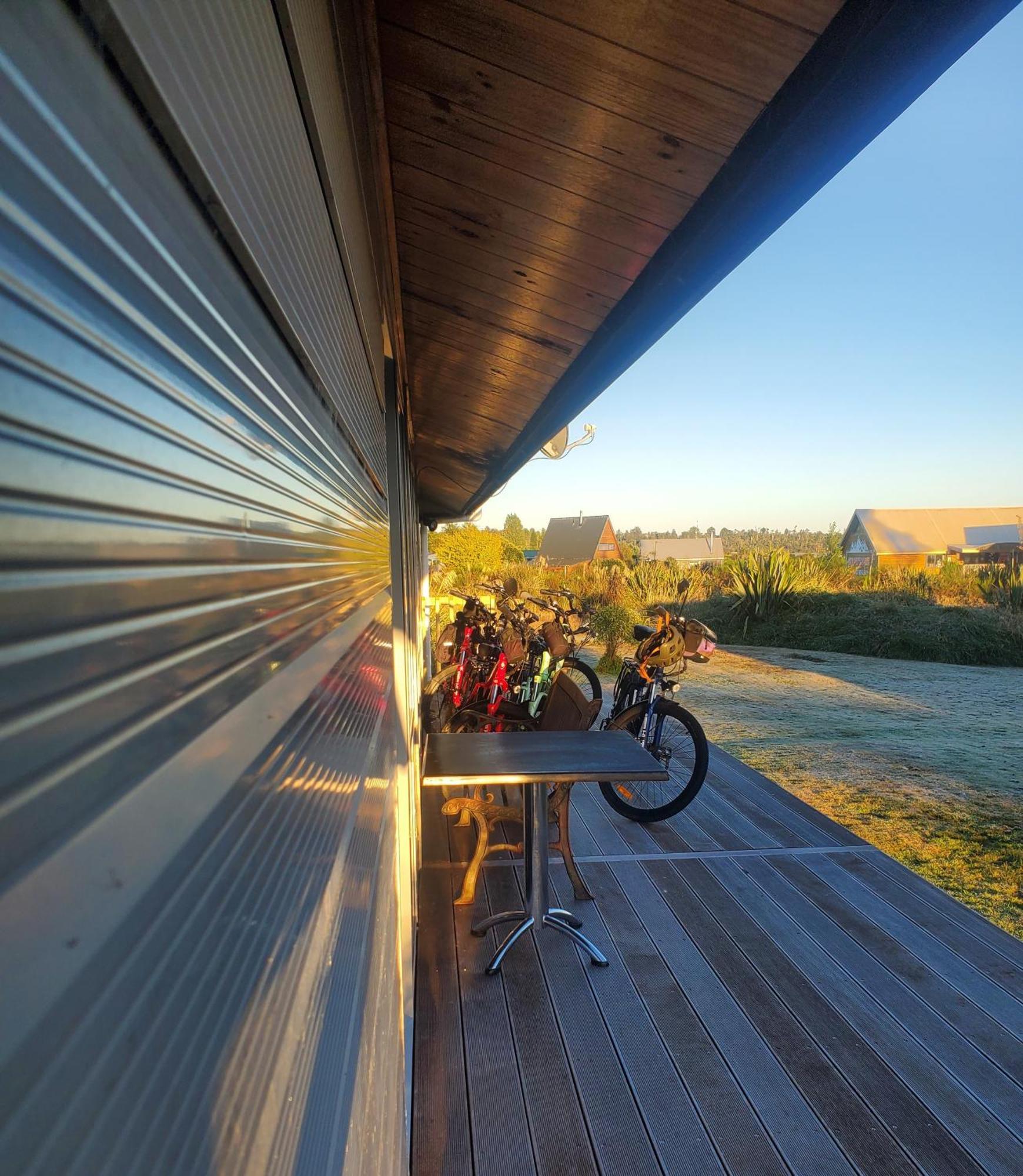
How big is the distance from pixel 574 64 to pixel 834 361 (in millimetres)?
23754

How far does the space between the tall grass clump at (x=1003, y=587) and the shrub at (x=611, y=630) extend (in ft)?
21.9

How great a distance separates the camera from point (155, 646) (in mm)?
274

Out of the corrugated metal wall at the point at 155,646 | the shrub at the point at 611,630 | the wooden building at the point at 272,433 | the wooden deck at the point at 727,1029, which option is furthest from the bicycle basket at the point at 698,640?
the shrub at the point at 611,630

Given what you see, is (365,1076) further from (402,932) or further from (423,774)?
(423,774)

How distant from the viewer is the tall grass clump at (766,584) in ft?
46.4

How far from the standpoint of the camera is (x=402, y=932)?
5.77 ft

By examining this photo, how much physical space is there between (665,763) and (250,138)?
14.2ft

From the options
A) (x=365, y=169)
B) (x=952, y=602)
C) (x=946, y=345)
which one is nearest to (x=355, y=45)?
(x=365, y=169)

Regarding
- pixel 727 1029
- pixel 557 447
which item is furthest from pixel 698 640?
pixel 727 1029

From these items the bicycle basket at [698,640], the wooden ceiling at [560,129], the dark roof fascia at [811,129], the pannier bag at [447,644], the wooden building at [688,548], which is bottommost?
the pannier bag at [447,644]

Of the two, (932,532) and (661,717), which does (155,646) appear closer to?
(661,717)

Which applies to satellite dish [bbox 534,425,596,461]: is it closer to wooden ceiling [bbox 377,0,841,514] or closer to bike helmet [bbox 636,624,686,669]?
bike helmet [bbox 636,624,686,669]

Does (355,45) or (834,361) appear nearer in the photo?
(355,45)

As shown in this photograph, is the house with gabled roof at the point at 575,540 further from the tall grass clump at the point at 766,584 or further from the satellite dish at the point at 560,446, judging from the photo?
the satellite dish at the point at 560,446
